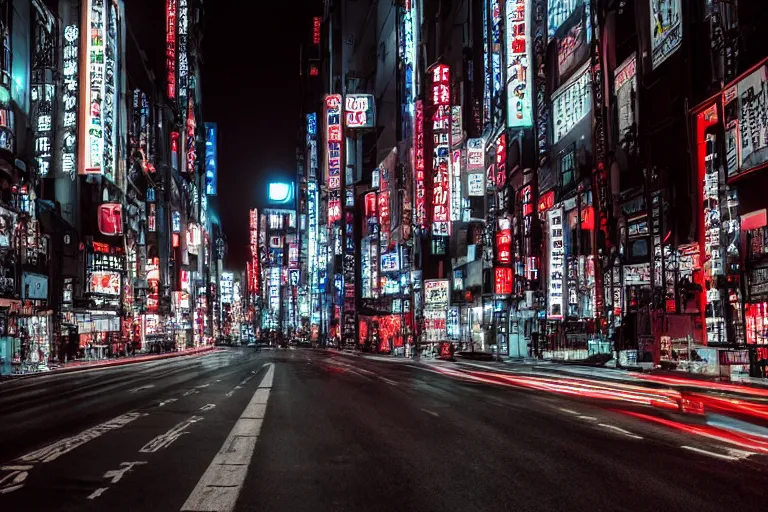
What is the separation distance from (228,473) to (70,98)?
2080 inches

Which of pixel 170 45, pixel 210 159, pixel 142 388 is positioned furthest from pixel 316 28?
pixel 142 388

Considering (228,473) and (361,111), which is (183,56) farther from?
(228,473)

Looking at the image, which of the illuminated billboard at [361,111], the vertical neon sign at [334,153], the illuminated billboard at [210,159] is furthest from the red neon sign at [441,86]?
the illuminated billboard at [210,159]

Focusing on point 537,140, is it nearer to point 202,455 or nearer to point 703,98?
point 703,98

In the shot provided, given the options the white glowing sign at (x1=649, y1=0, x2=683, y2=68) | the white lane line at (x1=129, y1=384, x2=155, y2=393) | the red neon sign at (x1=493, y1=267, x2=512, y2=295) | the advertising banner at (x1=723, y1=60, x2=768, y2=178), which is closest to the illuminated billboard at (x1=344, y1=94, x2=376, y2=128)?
the red neon sign at (x1=493, y1=267, x2=512, y2=295)

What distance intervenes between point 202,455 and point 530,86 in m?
40.1

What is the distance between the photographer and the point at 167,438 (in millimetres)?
10656

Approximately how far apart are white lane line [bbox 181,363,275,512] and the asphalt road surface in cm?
2

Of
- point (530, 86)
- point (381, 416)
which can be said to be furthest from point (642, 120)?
point (381, 416)

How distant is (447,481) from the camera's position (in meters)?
7.55

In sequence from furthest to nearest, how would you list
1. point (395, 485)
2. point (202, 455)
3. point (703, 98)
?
point (703, 98)
point (202, 455)
point (395, 485)

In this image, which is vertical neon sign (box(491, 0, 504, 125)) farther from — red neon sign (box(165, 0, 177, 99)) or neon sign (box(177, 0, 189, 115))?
neon sign (box(177, 0, 189, 115))

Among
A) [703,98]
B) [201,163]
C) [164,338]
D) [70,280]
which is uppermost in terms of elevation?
[201,163]

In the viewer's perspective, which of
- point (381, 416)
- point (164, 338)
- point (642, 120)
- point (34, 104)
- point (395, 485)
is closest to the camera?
point (395, 485)
